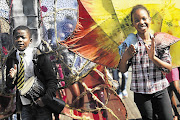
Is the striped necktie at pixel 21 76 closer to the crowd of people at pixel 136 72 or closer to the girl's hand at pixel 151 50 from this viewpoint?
the crowd of people at pixel 136 72

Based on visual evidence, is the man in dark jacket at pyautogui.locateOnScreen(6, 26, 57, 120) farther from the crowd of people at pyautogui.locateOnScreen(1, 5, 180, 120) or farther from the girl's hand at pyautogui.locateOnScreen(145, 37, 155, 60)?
the girl's hand at pyautogui.locateOnScreen(145, 37, 155, 60)

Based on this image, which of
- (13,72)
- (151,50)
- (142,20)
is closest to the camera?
(151,50)

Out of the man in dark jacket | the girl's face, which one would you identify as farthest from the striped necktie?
the girl's face

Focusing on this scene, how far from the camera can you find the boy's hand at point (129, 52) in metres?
2.15

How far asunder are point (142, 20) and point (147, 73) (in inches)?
18.6

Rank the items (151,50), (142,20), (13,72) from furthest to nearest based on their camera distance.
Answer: (13,72) → (142,20) → (151,50)

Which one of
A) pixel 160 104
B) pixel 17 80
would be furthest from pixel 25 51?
pixel 160 104

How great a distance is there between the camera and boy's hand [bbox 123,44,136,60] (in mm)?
2148

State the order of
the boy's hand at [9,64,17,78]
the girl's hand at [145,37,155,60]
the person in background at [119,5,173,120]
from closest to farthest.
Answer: the girl's hand at [145,37,155,60], the person in background at [119,5,173,120], the boy's hand at [9,64,17,78]

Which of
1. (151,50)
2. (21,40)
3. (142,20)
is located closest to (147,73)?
(151,50)

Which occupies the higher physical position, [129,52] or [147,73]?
[129,52]

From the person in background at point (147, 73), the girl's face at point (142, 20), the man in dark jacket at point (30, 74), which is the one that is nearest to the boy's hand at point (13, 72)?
the man in dark jacket at point (30, 74)

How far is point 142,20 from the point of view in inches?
88.4

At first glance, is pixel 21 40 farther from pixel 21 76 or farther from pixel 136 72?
pixel 136 72
